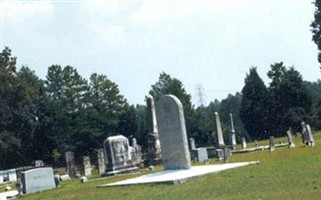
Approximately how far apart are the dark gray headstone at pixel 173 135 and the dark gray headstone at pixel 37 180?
5518 mm

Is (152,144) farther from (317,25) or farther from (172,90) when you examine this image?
(172,90)

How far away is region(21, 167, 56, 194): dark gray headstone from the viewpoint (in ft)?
74.2

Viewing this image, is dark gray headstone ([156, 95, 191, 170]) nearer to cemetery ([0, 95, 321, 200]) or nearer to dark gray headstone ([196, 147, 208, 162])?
cemetery ([0, 95, 321, 200])

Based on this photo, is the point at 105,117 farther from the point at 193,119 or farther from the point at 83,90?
the point at 193,119

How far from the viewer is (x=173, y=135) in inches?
832

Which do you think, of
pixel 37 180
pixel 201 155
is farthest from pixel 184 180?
pixel 201 155

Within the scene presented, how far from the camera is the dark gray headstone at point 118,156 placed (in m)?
30.1

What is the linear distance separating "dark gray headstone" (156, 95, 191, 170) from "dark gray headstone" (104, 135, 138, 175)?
28.5 feet

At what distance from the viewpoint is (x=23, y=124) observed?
234 ft

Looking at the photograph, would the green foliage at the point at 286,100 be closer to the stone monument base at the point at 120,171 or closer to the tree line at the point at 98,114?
the tree line at the point at 98,114

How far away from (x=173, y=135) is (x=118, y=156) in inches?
401

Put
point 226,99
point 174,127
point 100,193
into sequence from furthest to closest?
point 226,99
point 174,127
point 100,193

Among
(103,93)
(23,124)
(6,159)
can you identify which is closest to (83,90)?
(103,93)

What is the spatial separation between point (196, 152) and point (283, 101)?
44.8 meters
